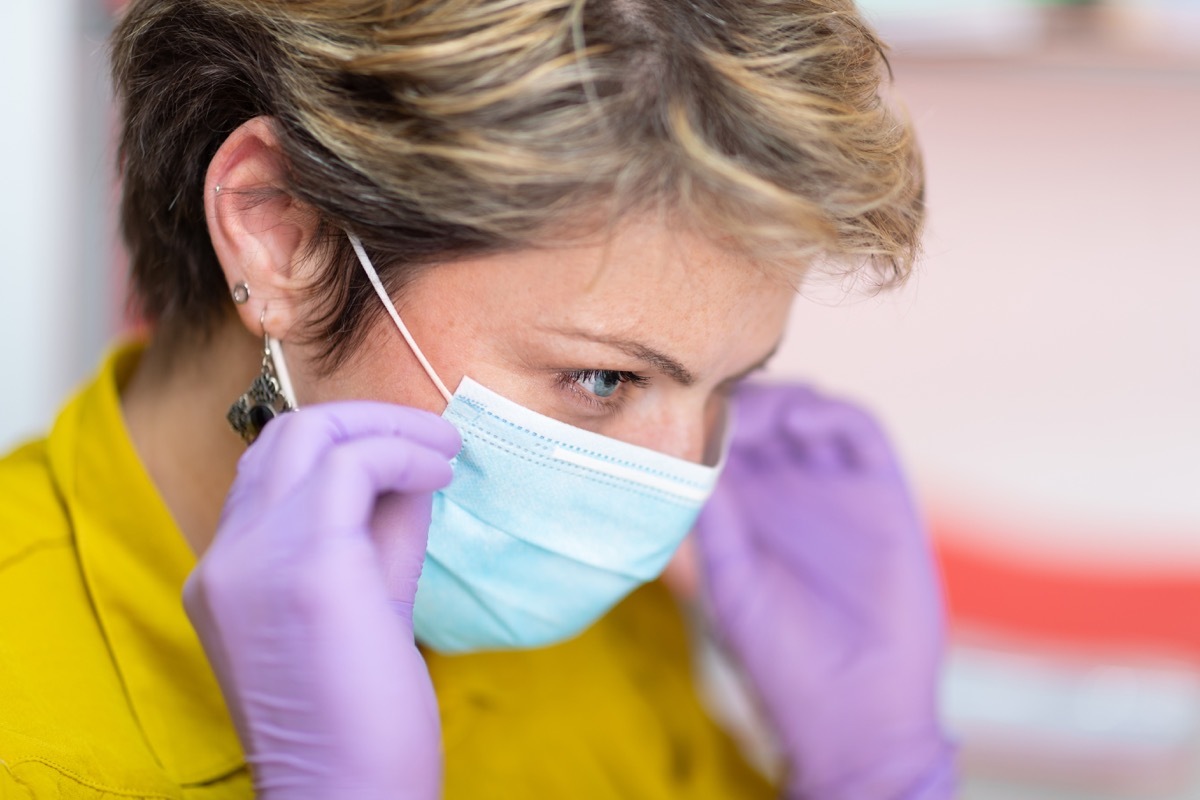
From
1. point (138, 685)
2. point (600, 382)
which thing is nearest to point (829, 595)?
point (600, 382)

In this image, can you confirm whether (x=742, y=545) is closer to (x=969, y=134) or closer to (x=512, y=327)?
(x=512, y=327)

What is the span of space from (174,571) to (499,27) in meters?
0.59

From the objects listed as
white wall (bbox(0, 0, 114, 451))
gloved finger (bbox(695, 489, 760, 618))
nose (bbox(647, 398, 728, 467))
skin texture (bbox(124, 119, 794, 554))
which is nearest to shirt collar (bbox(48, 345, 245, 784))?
skin texture (bbox(124, 119, 794, 554))

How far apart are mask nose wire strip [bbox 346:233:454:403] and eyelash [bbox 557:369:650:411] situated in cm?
10

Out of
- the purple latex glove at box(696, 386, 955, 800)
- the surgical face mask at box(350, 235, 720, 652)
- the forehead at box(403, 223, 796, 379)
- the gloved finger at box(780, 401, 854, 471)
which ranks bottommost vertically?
the purple latex glove at box(696, 386, 955, 800)

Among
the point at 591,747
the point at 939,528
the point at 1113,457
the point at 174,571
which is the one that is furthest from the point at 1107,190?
the point at 174,571

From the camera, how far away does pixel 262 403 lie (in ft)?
3.49

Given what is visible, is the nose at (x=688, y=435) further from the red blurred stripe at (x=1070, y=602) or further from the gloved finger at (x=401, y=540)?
the red blurred stripe at (x=1070, y=602)

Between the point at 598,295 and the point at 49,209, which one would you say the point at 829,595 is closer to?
the point at 598,295

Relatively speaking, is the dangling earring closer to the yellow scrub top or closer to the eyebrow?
the yellow scrub top

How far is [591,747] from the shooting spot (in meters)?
1.41

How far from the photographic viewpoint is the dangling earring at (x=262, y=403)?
106 centimetres

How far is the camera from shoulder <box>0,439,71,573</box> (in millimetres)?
1098

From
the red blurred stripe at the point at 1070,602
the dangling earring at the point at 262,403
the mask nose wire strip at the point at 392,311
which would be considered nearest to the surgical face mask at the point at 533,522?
the mask nose wire strip at the point at 392,311
